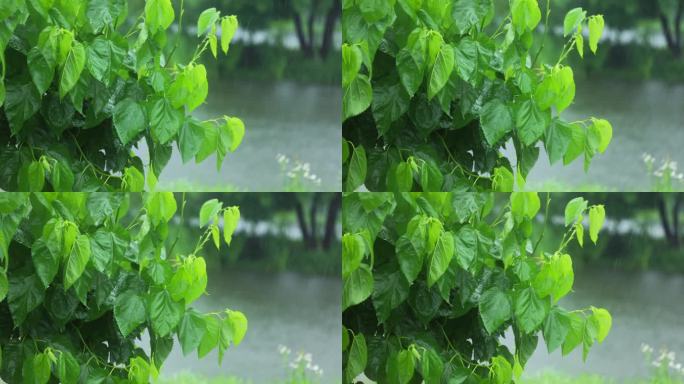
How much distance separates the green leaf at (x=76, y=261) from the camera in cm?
272

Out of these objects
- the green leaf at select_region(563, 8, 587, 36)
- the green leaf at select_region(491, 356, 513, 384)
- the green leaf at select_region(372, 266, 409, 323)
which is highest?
the green leaf at select_region(563, 8, 587, 36)

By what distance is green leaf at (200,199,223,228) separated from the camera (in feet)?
9.21

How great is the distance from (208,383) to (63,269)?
0.45 m

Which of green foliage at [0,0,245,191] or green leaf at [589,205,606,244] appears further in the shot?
green leaf at [589,205,606,244]

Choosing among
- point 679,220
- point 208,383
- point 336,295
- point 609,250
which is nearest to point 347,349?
point 336,295

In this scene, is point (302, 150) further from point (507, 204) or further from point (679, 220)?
point (679, 220)

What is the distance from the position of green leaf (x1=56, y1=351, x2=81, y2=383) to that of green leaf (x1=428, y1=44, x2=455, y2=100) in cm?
106

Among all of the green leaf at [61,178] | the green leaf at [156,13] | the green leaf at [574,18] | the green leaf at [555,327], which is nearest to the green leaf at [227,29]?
the green leaf at [156,13]

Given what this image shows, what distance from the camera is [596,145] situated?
9.39ft

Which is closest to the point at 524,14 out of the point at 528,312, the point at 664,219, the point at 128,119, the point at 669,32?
the point at 669,32

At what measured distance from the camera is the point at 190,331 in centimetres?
283

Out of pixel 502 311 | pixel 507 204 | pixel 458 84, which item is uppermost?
pixel 458 84

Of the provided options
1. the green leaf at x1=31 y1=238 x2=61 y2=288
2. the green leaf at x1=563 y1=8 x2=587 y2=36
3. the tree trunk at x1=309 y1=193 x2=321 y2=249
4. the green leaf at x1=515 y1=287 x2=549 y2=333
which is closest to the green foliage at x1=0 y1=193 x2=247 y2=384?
the green leaf at x1=31 y1=238 x2=61 y2=288

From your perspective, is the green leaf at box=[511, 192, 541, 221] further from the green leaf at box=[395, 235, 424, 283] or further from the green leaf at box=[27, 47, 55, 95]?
the green leaf at box=[27, 47, 55, 95]
